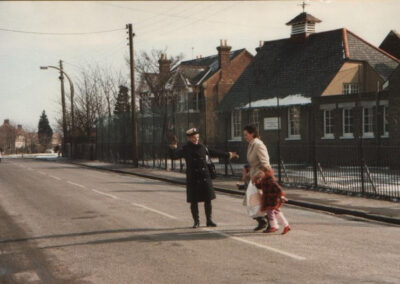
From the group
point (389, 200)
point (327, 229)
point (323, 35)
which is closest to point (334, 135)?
point (323, 35)

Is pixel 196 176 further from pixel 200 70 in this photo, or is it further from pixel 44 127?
pixel 44 127

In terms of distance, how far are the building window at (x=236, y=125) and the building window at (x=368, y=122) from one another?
9330mm

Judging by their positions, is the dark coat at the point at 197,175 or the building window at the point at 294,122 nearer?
the dark coat at the point at 197,175

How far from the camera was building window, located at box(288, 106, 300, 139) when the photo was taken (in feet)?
96.4

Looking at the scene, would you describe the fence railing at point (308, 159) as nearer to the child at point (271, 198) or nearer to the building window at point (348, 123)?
the building window at point (348, 123)

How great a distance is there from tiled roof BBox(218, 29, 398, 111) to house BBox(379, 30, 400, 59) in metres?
8.99

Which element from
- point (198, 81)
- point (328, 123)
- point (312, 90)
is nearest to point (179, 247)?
point (328, 123)

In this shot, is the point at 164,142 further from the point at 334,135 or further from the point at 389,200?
the point at 389,200

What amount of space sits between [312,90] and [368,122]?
423 centimetres

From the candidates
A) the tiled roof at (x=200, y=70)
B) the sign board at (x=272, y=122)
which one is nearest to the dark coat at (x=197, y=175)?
the sign board at (x=272, y=122)

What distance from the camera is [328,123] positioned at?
27516 millimetres

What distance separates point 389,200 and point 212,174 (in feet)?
19.7

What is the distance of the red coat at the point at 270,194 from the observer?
8695 mm

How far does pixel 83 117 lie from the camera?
4903 cm
